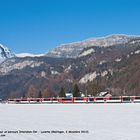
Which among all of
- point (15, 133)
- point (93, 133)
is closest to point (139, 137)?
point (93, 133)

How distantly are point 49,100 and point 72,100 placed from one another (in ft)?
31.2

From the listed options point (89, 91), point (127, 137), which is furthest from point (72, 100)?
point (89, 91)

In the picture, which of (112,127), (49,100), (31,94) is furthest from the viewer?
(31,94)

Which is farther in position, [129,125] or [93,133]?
[129,125]

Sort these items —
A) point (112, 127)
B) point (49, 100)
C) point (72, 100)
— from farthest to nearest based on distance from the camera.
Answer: point (49, 100)
point (72, 100)
point (112, 127)

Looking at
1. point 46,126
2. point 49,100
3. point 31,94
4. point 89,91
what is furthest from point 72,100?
point 31,94

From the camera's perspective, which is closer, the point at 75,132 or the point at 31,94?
the point at 75,132

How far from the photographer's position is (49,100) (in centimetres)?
6116

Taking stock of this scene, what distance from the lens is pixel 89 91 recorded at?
152000 mm

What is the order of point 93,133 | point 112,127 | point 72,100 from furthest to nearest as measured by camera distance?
point 72,100 < point 112,127 < point 93,133

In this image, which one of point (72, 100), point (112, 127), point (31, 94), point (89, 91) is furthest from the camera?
point (31, 94)

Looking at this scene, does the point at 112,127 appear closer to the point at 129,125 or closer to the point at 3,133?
the point at 129,125

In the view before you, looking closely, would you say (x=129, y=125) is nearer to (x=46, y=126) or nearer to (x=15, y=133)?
(x=46, y=126)

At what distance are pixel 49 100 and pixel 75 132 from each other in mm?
48408
